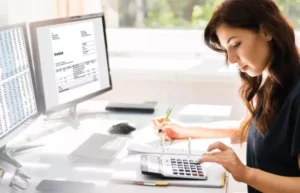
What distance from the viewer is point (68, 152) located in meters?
1.77

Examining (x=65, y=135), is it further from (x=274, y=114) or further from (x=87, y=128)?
(x=274, y=114)

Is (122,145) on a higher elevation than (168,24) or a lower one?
lower

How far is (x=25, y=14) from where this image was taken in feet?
8.22

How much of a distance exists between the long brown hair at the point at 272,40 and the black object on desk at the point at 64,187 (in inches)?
22.2

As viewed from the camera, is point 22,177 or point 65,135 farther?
point 65,135

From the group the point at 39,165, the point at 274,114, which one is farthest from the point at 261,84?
the point at 39,165

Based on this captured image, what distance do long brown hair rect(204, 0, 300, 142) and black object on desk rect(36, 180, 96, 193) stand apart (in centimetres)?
56

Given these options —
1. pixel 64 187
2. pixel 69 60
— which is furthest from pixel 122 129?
pixel 64 187

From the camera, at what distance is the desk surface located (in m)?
1.49

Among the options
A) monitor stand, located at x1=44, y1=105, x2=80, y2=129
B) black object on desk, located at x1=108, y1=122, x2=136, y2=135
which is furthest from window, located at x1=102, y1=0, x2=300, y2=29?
black object on desk, located at x1=108, y1=122, x2=136, y2=135

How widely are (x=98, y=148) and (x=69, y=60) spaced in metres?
0.44

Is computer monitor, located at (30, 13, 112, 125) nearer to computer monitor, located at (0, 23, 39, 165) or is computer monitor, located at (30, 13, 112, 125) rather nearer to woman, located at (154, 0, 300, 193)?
computer monitor, located at (0, 23, 39, 165)

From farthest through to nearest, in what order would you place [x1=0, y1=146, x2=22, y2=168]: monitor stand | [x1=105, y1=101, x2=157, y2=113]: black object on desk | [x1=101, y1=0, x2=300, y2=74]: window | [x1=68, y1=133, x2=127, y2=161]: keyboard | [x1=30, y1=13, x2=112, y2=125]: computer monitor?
[x1=101, y1=0, x2=300, y2=74]: window
[x1=105, y1=101, x2=157, y2=113]: black object on desk
[x1=30, y1=13, x2=112, y2=125]: computer monitor
[x1=68, y1=133, x2=127, y2=161]: keyboard
[x1=0, y1=146, x2=22, y2=168]: monitor stand

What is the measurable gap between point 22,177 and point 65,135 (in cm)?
45
